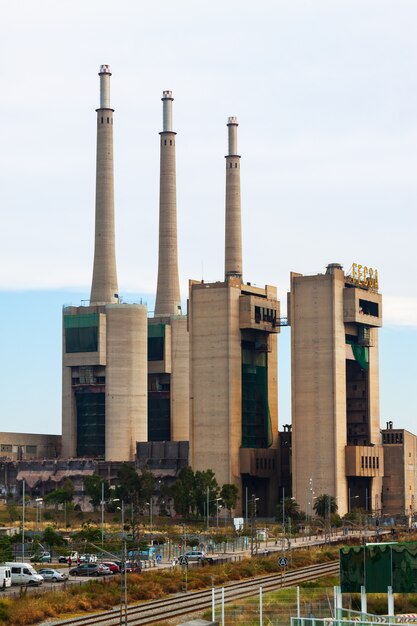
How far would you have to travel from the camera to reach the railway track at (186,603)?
82938 mm

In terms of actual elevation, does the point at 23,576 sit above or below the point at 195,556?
below

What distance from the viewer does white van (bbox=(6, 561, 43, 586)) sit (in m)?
104

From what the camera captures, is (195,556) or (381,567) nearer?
(381,567)

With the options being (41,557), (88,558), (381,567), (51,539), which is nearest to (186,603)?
(381,567)

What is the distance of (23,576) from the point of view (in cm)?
10462

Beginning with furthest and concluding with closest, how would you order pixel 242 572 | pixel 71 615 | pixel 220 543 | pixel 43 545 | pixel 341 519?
pixel 341 519, pixel 220 543, pixel 43 545, pixel 242 572, pixel 71 615

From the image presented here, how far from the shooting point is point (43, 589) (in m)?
99.6

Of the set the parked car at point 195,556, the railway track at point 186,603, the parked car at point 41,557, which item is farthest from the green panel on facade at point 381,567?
the parked car at point 41,557

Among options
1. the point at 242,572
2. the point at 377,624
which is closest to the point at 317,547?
the point at 242,572

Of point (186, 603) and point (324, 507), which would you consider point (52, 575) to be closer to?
point (186, 603)

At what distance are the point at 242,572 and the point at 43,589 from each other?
20.7 metres

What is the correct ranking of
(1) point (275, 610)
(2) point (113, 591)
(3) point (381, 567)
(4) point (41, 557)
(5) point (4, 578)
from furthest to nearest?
(4) point (41, 557) → (5) point (4, 578) → (2) point (113, 591) → (1) point (275, 610) → (3) point (381, 567)

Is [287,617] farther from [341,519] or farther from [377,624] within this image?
[341,519]

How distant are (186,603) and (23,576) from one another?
55.8ft
